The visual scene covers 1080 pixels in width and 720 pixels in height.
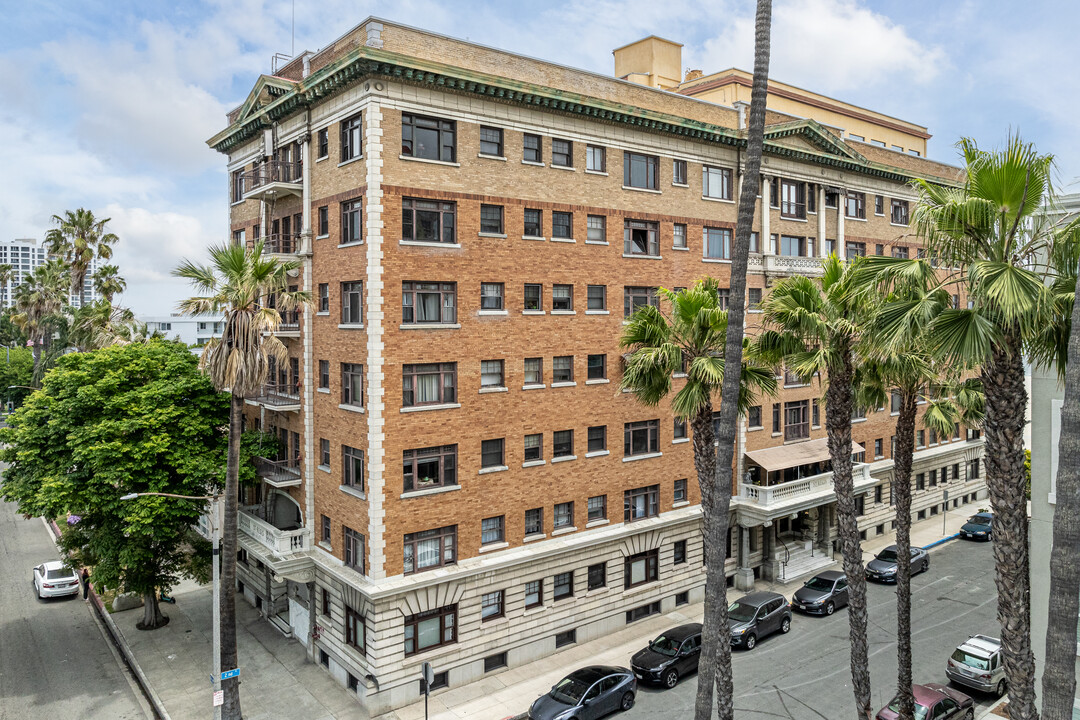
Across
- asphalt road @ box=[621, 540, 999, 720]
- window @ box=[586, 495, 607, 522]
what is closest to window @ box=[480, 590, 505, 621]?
window @ box=[586, 495, 607, 522]

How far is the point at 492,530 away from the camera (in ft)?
95.5

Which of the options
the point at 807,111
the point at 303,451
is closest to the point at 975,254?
the point at 303,451

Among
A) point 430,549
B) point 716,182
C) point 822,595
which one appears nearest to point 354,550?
point 430,549

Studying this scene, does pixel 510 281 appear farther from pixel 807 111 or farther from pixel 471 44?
pixel 807 111

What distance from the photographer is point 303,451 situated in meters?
31.5

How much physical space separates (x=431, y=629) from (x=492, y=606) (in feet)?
8.86

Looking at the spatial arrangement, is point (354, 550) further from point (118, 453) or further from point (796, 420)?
point (796, 420)

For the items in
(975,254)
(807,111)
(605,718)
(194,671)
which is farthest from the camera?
(807,111)

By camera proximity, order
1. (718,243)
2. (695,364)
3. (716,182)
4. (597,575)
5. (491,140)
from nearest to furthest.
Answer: (695,364)
(491,140)
(597,575)
(716,182)
(718,243)

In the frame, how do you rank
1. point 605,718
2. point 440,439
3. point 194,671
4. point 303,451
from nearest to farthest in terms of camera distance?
point 605,718 < point 440,439 < point 194,671 < point 303,451

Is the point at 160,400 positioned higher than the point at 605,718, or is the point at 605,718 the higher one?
the point at 160,400

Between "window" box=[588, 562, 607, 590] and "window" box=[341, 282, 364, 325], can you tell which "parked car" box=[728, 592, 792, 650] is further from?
"window" box=[341, 282, 364, 325]

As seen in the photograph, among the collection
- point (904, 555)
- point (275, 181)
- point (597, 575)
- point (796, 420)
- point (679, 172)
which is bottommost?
point (597, 575)

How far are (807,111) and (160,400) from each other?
44910 mm
